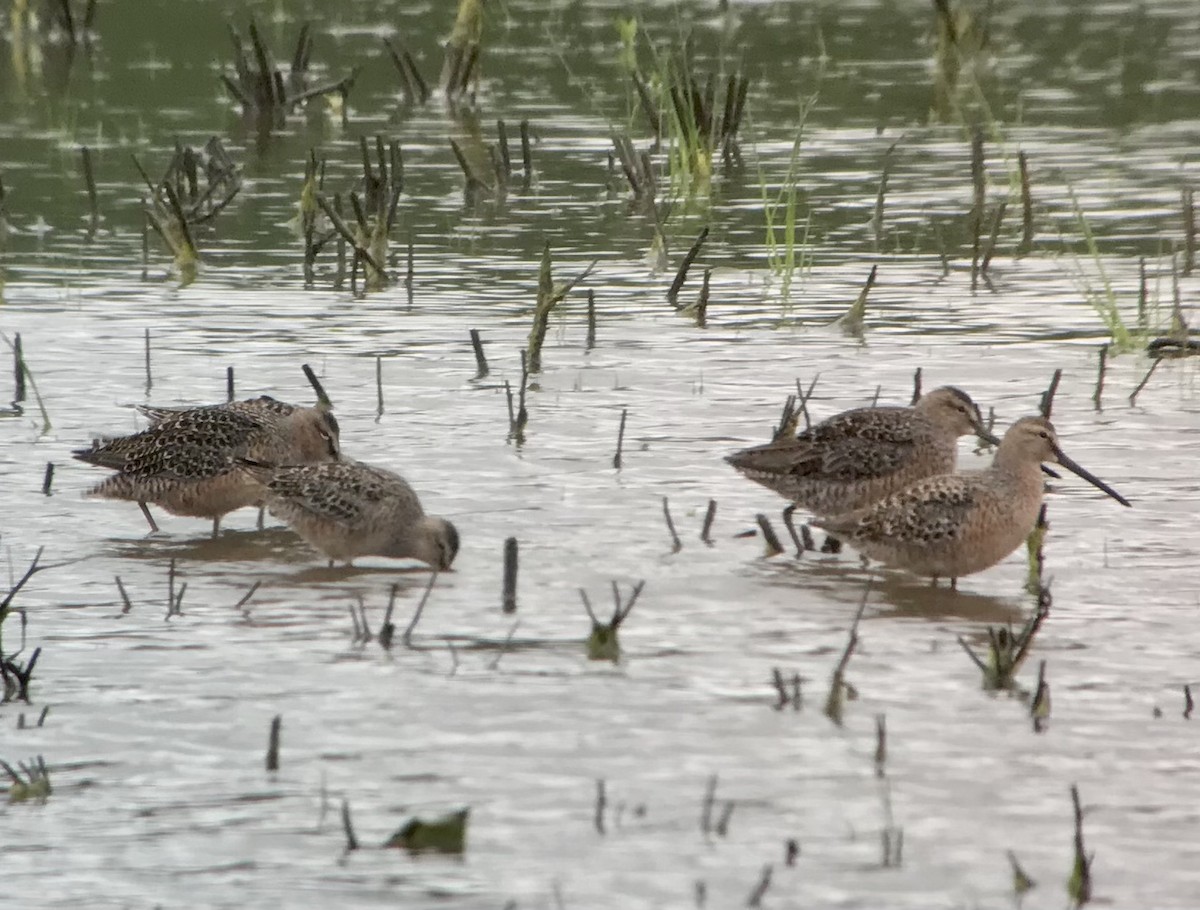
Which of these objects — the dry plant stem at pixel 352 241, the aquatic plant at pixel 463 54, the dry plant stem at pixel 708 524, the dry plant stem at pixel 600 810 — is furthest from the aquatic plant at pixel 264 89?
the dry plant stem at pixel 600 810

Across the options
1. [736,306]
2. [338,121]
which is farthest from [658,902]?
[338,121]

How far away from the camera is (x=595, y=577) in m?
6.79

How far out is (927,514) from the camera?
21.9 feet

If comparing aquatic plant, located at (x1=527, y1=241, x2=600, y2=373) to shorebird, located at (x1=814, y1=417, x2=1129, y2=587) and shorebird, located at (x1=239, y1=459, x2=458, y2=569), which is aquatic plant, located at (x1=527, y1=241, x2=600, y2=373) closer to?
shorebird, located at (x1=239, y1=459, x2=458, y2=569)

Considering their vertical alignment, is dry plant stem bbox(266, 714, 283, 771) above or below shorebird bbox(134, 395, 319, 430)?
below

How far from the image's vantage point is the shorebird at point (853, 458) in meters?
7.47

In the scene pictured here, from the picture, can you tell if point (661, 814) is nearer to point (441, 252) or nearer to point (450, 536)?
point (450, 536)

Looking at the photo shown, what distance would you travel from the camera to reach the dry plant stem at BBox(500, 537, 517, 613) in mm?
6395

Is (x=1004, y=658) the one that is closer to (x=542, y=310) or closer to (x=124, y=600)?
(x=124, y=600)

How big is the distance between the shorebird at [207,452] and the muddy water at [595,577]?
150 mm

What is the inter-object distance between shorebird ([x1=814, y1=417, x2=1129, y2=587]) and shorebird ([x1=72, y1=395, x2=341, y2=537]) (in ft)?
6.09

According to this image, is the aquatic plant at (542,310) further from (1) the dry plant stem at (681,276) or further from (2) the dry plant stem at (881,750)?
(2) the dry plant stem at (881,750)

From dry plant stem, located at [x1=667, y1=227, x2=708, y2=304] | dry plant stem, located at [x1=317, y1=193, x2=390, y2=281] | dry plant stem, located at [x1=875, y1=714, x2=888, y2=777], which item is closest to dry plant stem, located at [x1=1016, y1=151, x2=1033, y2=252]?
dry plant stem, located at [x1=667, y1=227, x2=708, y2=304]

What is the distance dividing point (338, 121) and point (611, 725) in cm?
1128
